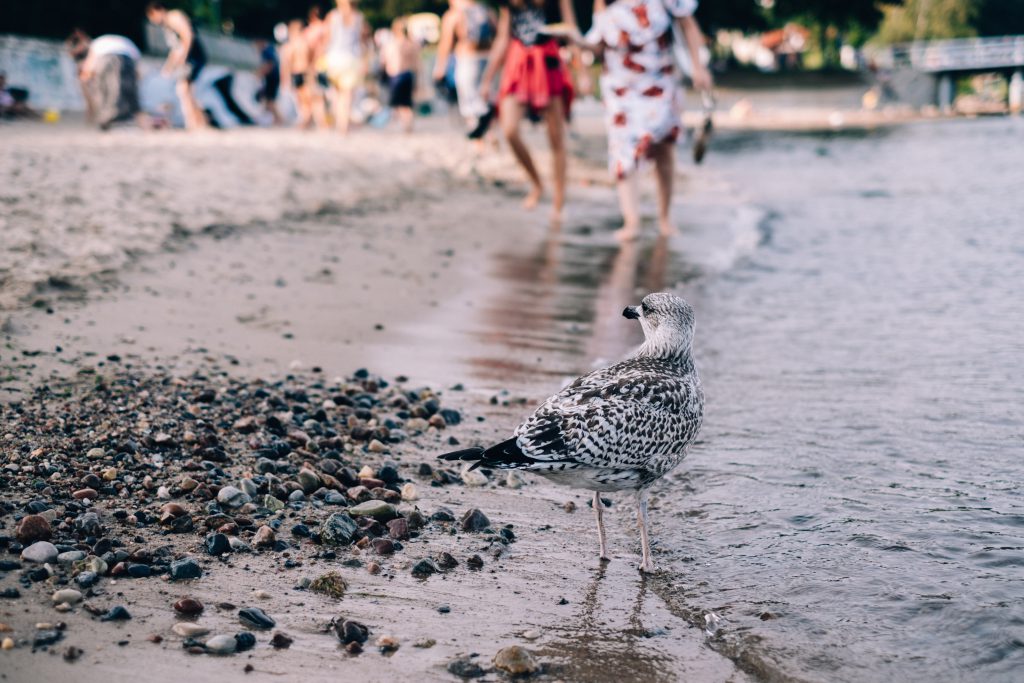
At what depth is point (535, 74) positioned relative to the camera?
451 inches

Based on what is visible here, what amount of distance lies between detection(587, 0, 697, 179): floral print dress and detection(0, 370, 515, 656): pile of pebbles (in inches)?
222

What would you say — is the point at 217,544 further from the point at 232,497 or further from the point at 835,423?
the point at 835,423

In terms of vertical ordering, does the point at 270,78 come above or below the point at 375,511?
above

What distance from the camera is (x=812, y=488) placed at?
5035 millimetres

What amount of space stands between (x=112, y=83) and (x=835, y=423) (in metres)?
18.6

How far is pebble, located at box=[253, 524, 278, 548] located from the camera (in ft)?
13.3

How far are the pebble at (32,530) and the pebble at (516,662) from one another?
163 centimetres

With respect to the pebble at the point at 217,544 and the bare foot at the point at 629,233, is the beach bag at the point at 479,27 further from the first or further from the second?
the pebble at the point at 217,544

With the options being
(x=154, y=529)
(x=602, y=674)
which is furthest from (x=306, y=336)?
(x=602, y=674)

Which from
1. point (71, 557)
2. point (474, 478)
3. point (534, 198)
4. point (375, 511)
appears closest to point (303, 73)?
point (534, 198)

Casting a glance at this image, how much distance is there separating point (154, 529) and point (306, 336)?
3.17 m

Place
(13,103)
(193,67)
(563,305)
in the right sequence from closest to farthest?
(563,305)
(13,103)
(193,67)

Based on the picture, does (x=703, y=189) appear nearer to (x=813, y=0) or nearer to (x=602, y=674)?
(x=602, y=674)

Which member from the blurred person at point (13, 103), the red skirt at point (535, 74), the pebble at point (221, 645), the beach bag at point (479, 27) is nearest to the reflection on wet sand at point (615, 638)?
the pebble at point (221, 645)
